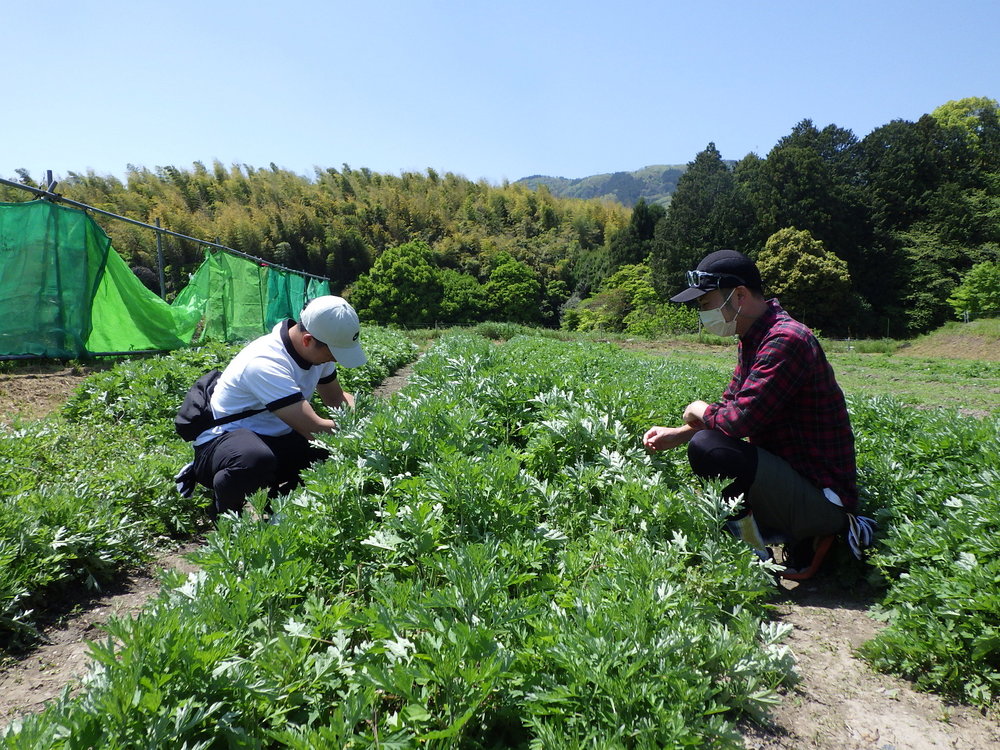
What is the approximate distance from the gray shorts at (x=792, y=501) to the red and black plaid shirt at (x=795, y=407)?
83 millimetres

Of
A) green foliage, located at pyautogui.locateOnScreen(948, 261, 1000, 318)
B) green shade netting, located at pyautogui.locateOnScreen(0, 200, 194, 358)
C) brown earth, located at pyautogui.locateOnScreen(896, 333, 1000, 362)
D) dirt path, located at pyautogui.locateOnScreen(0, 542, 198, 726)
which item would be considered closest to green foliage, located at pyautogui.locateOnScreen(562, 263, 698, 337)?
brown earth, located at pyautogui.locateOnScreen(896, 333, 1000, 362)

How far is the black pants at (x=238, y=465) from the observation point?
3564 millimetres

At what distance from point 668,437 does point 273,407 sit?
8.13ft

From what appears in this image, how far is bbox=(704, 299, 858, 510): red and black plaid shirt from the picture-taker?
10.1ft

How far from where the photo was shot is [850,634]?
9.05 feet

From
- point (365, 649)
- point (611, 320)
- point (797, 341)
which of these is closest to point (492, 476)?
point (365, 649)

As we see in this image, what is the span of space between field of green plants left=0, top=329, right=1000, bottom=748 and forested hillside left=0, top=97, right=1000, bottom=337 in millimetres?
30720

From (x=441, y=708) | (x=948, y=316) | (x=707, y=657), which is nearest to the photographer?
(x=441, y=708)

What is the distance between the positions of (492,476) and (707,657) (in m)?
1.16

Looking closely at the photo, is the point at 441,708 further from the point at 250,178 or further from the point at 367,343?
the point at 250,178

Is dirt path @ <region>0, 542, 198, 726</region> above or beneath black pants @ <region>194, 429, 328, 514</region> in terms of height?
beneath

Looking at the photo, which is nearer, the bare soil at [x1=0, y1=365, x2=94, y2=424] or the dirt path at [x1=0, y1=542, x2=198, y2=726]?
the dirt path at [x1=0, y1=542, x2=198, y2=726]

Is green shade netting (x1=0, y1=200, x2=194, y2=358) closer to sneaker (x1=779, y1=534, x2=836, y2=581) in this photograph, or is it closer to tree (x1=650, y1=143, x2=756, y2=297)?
sneaker (x1=779, y1=534, x2=836, y2=581)

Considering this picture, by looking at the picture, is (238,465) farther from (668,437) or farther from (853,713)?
(853,713)
